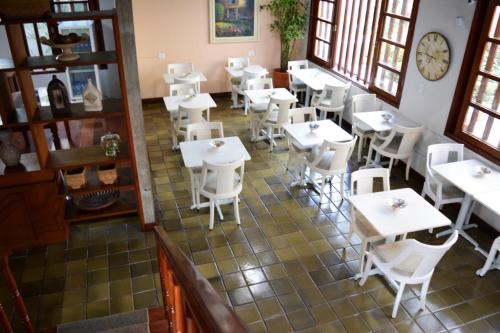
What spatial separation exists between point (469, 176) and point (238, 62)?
6.23 metres

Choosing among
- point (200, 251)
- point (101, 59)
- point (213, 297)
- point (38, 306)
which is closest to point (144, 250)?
point (200, 251)

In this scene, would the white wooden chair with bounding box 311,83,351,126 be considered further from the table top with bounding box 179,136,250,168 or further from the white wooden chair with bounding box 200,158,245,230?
the white wooden chair with bounding box 200,158,245,230

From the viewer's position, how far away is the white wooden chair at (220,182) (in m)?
5.26

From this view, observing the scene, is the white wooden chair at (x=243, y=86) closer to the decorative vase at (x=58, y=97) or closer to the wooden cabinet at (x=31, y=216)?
the decorative vase at (x=58, y=97)

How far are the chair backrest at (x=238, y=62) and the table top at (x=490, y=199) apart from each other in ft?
21.3

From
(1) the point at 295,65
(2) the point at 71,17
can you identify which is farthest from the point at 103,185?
(1) the point at 295,65

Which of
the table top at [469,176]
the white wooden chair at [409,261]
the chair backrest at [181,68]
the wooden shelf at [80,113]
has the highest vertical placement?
the wooden shelf at [80,113]

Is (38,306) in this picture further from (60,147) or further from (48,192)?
(60,147)

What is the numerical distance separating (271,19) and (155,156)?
15.9 ft

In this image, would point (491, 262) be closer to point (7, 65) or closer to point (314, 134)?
point (314, 134)

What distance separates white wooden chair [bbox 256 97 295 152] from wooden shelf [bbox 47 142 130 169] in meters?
3.08

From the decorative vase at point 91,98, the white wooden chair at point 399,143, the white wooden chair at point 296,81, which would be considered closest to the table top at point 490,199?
the white wooden chair at point 399,143

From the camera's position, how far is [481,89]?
19.4 feet

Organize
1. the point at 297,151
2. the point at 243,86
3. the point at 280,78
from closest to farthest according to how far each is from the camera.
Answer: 1. the point at 297,151
2. the point at 243,86
3. the point at 280,78
